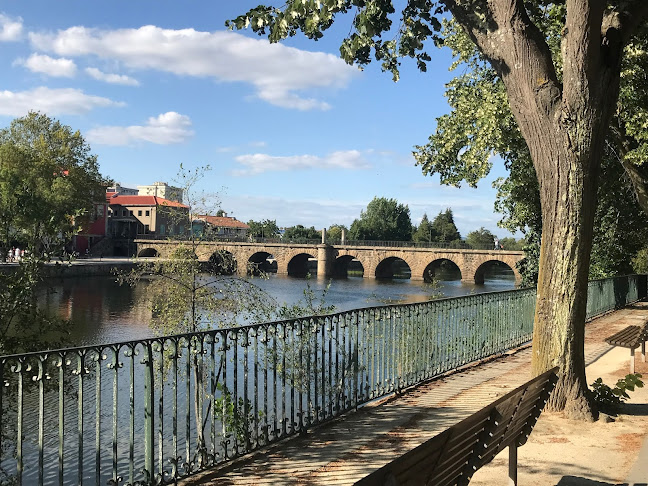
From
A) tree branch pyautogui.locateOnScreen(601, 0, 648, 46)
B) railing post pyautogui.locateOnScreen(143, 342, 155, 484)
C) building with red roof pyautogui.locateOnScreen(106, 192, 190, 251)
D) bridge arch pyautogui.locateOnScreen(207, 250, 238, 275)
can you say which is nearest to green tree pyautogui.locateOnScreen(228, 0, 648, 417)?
tree branch pyautogui.locateOnScreen(601, 0, 648, 46)

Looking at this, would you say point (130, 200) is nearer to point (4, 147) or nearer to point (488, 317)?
point (4, 147)

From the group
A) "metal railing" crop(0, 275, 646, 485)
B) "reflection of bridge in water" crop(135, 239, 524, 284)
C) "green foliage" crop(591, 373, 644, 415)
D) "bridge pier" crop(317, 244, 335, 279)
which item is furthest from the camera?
"bridge pier" crop(317, 244, 335, 279)

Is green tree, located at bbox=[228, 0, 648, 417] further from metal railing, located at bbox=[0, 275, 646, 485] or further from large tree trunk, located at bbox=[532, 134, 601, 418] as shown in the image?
metal railing, located at bbox=[0, 275, 646, 485]

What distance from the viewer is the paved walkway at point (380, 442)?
457 cm

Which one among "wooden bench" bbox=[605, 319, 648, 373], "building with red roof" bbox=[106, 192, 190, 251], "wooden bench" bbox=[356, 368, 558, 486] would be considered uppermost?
"building with red roof" bbox=[106, 192, 190, 251]

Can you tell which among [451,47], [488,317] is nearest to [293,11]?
[488,317]

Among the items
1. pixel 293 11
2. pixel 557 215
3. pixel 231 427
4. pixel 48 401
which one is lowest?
pixel 48 401

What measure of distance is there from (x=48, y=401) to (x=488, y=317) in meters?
8.51

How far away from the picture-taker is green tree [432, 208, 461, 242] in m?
95.9

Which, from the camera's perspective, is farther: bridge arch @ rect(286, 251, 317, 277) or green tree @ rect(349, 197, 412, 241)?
green tree @ rect(349, 197, 412, 241)

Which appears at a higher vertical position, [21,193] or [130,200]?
[130,200]

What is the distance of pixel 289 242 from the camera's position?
224ft

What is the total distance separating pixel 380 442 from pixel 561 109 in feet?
12.1

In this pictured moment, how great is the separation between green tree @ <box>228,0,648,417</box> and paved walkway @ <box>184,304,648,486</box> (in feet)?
3.40
